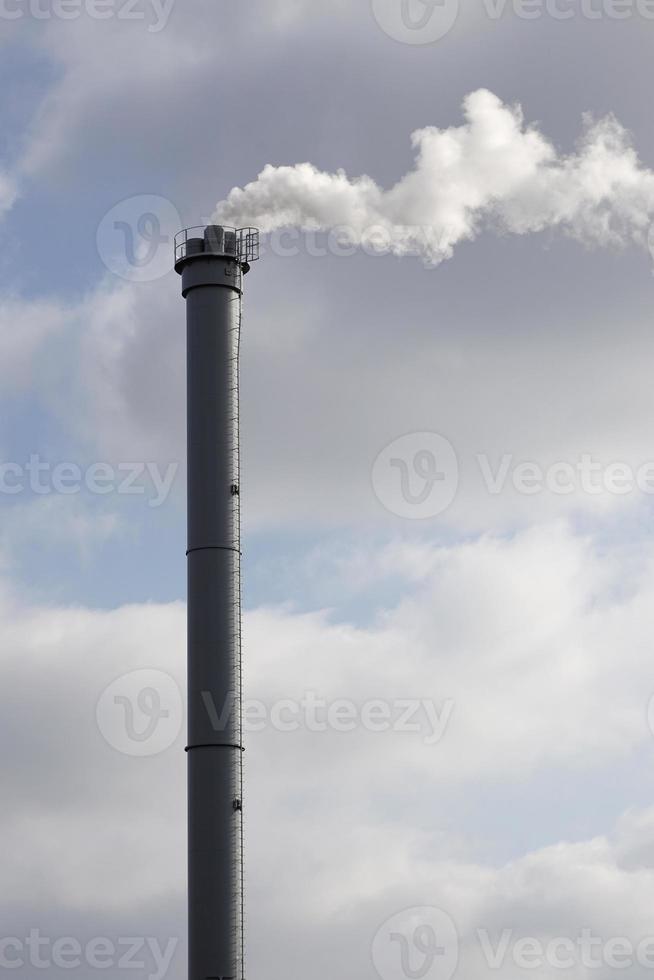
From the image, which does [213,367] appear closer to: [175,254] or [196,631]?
[175,254]

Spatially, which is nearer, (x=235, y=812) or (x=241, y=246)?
(x=235, y=812)

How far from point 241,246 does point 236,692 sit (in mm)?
17488

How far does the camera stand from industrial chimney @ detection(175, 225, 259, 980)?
56.0 meters

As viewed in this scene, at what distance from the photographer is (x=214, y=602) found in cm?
5847

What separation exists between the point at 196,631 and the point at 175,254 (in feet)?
49.0

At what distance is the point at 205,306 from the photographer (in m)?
60.9

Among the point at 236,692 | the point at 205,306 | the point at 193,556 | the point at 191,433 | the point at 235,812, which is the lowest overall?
the point at 235,812

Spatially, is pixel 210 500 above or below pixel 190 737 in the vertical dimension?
above

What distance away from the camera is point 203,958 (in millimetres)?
55562

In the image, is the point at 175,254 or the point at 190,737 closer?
the point at 190,737

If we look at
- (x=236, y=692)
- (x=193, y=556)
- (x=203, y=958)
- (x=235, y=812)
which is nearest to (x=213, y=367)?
(x=193, y=556)

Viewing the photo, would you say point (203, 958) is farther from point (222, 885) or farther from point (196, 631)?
point (196, 631)

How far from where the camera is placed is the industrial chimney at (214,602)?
184 feet

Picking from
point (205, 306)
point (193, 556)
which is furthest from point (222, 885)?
point (205, 306)
